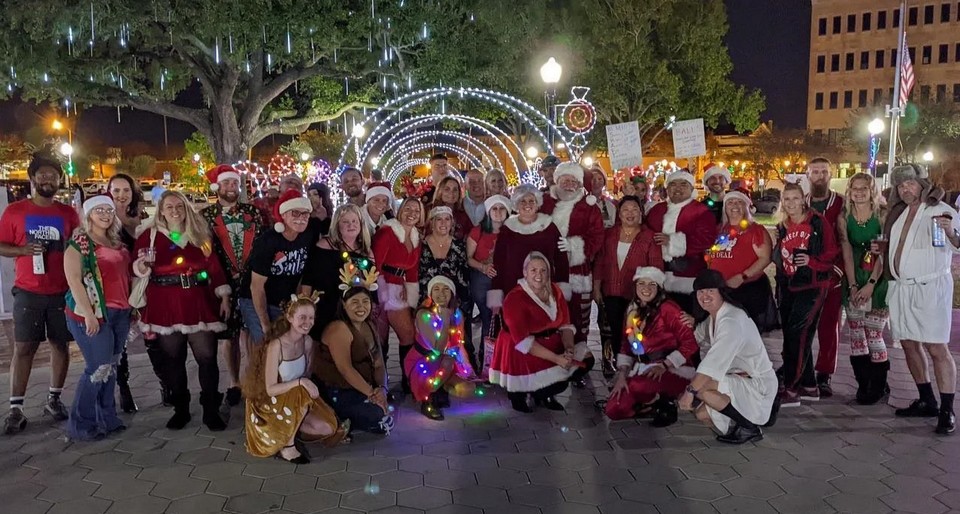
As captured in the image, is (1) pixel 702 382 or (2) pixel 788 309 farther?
(2) pixel 788 309

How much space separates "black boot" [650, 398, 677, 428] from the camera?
4914 mm

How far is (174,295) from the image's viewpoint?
4656mm

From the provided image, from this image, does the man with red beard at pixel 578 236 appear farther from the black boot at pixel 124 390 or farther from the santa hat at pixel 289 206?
the black boot at pixel 124 390

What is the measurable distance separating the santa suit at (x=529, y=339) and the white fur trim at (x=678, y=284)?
3.11 feet

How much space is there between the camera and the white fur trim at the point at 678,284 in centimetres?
548

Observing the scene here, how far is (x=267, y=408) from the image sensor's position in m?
4.32

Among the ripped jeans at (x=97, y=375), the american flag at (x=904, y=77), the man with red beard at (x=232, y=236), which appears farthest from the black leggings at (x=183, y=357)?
the american flag at (x=904, y=77)

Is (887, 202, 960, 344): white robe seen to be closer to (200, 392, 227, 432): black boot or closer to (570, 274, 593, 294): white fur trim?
(570, 274, 593, 294): white fur trim

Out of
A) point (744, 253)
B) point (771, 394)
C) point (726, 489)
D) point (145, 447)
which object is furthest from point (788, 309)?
point (145, 447)

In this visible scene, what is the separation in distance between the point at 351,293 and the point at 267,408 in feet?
3.07

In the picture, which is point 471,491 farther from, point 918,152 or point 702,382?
point 918,152

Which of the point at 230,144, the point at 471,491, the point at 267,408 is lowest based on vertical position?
the point at 471,491

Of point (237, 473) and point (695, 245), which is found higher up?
point (695, 245)

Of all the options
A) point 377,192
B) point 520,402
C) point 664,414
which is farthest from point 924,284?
point 377,192
